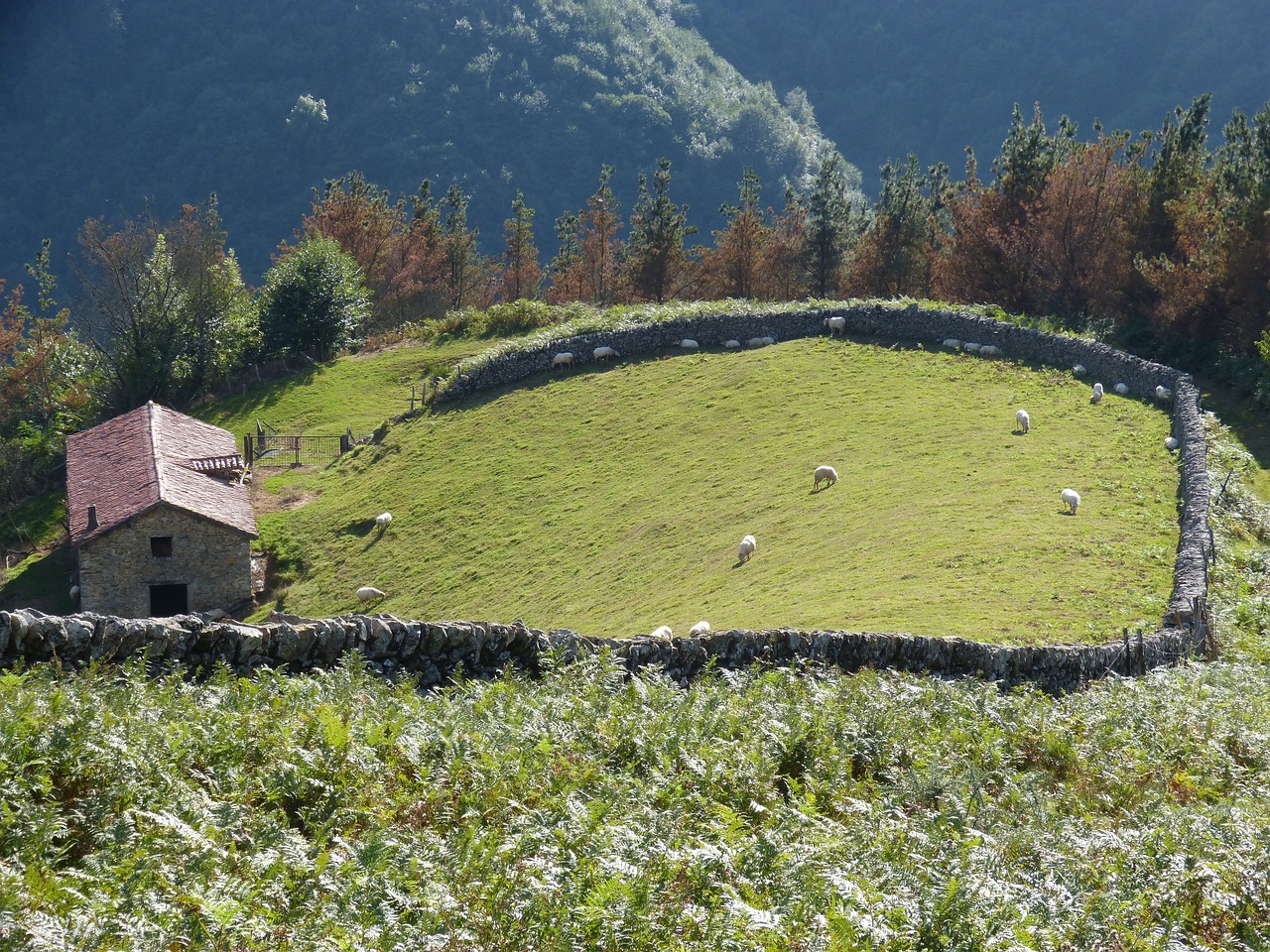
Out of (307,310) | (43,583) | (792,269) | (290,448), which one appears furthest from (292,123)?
(43,583)

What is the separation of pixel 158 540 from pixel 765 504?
67.8 feet

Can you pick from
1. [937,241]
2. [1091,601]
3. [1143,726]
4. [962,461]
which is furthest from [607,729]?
[937,241]

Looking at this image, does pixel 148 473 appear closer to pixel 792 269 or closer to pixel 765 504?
pixel 765 504

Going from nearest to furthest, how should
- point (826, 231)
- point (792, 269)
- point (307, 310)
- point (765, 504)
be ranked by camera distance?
point (765, 504) < point (307, 310) < point (826, 231) < point (792, 269)

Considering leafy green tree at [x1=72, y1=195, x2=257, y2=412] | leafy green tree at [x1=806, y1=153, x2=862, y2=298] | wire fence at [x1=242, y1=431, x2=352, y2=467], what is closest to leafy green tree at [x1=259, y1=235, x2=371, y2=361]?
leafy green tree at [x1=72, y1=195, x2=257, y2=412]

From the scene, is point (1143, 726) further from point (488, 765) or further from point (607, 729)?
point (488, 765)

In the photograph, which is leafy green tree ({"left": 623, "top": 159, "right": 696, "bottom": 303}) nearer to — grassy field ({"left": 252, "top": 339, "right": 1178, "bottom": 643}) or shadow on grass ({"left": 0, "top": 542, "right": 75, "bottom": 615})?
grassy field ({"left": 252, "top": 339, "right": 1178, "bottom": 643})

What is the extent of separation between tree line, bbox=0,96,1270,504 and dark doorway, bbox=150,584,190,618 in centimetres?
1965

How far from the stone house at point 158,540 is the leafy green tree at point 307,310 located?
83.2ft

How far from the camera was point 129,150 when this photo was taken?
171 m

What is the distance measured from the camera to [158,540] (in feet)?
123

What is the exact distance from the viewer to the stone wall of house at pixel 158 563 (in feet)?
122

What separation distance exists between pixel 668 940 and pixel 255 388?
5915 cm

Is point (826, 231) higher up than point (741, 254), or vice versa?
point (826, 231)
